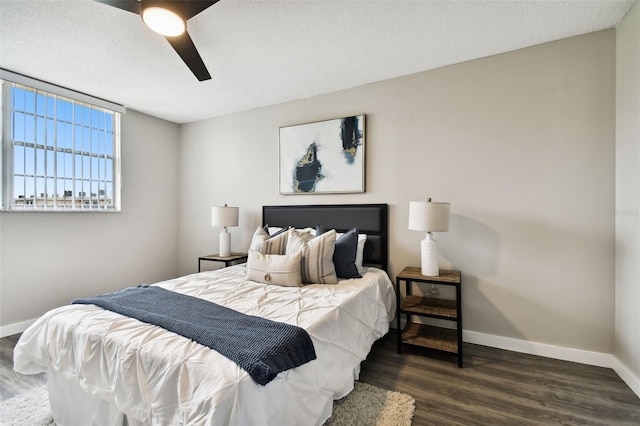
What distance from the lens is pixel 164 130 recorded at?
14.3ft

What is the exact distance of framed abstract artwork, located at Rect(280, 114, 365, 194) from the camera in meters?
3.15

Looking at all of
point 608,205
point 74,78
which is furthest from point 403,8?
point 74,78

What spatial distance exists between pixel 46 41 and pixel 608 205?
4.79m

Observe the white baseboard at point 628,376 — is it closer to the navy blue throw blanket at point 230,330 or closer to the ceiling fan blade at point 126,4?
the navy blue throw blanket at point 230,330

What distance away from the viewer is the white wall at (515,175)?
2.25 meters

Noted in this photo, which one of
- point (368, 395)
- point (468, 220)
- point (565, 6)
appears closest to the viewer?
point (368, 395)

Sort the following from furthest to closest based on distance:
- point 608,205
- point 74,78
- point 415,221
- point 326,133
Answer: point 326,133, point 74,78, point 415,221, point 608,205

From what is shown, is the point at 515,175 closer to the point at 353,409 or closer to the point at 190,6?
the point at 353,409

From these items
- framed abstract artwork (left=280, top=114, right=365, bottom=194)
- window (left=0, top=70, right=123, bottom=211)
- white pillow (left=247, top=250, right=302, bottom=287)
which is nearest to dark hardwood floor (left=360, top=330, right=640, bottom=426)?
white pillow (left=247, top=250, right=302, bottom=287)

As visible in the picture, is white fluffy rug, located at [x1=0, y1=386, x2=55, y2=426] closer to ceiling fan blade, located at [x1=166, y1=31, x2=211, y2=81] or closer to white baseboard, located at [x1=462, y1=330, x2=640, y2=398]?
ceiling fan blade, located at [x1=166, y1=31, x2=211, y2=81]

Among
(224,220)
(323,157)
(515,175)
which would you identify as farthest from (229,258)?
(515,175)

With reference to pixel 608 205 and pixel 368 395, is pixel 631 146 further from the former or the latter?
pixel 368 395

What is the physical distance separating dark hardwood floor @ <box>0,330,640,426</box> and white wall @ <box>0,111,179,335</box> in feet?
2.51

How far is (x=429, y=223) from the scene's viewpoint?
94.2 inches
